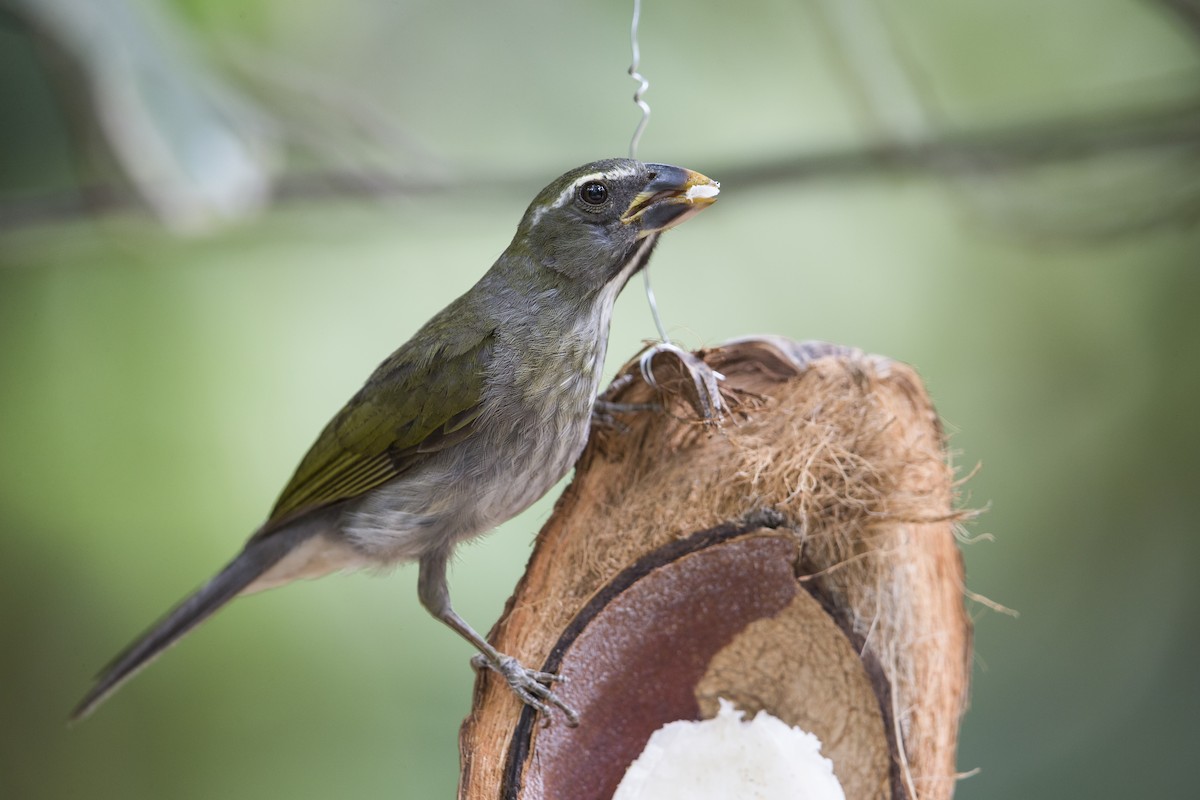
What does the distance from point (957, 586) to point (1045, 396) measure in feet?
4.81

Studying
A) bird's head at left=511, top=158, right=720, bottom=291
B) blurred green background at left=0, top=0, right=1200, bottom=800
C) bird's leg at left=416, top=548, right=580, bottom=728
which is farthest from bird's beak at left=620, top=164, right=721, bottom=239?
blurred green background at left=0, top=0, right=1200, bottom=800

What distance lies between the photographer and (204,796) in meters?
2.55

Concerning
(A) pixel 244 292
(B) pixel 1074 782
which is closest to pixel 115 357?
(A) pixel 244 292

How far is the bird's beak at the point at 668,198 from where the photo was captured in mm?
1493

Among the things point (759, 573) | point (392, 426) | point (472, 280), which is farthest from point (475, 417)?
point (472, 280)

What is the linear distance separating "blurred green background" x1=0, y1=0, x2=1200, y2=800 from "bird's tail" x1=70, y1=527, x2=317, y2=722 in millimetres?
765

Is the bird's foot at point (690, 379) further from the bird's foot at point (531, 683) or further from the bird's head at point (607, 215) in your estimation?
the bird's foot at point (531, 683)

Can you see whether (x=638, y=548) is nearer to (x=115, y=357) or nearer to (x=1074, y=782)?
(x=115, y=357)

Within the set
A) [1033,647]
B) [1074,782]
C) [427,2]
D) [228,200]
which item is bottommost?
[1074,782]

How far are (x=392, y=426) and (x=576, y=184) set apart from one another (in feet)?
1.61

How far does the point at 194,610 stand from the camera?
1665 mm

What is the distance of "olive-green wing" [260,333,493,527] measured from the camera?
1636 millimetres

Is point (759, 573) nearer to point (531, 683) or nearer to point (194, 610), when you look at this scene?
point (531, 683)

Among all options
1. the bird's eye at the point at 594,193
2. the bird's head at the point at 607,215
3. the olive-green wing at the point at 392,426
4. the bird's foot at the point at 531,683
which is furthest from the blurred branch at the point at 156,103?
the bird's foot at the point at 531,683
